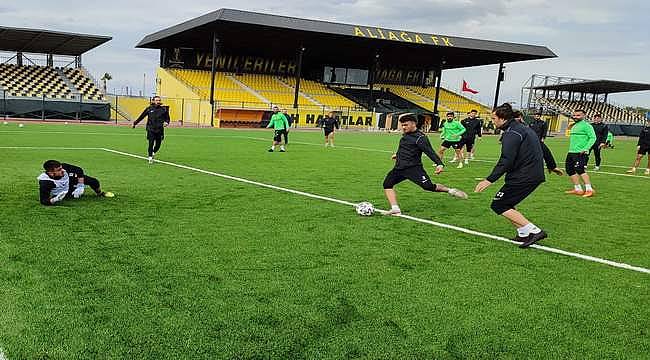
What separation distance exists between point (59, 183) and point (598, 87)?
73.2 meters

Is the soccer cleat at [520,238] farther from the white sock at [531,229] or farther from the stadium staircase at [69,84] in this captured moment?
the stadium staircase at [69,84]

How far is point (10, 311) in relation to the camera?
393 cm

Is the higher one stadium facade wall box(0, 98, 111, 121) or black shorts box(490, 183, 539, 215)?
black shorts box(490, 183, 539, 215)

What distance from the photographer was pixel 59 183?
305 inches

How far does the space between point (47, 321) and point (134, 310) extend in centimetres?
59

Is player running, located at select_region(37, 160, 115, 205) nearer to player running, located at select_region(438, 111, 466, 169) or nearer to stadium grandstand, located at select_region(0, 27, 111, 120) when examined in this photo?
player running, located at select_region(438, 111, 466, 169)

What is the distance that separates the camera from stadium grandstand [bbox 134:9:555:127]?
4012 centimetres

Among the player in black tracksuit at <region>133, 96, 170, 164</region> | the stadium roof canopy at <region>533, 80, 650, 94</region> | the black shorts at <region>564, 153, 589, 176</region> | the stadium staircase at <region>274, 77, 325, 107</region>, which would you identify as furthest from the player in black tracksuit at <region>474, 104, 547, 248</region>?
the stadium roof canopy at <region>533, 80, 650, 94</region>

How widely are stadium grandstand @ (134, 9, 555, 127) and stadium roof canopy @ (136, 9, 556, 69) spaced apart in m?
0.08

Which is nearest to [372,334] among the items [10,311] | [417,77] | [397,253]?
[397,253]

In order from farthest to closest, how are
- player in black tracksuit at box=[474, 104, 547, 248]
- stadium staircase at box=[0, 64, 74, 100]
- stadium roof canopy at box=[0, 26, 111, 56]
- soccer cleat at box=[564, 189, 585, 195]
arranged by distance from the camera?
stadium staircase at box=[0, 64, 74, 100], stadium roof canopy at box=[0, 26, 111, 56], soccer cleat at box=[564, 189, 585, 195], player in black tracksuit at box=[474, 104, 547, 248]

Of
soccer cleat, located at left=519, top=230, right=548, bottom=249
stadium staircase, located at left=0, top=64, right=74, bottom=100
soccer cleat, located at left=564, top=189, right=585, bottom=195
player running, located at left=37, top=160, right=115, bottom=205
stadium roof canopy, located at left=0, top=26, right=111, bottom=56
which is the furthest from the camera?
stadium staircase, located at left=0, top=64, right=74, bottom=100

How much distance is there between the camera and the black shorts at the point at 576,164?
1160cm

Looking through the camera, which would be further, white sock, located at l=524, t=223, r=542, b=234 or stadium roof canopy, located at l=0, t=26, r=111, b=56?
stadium roof canopy, located at l=0, t=26, r=111, b=56
